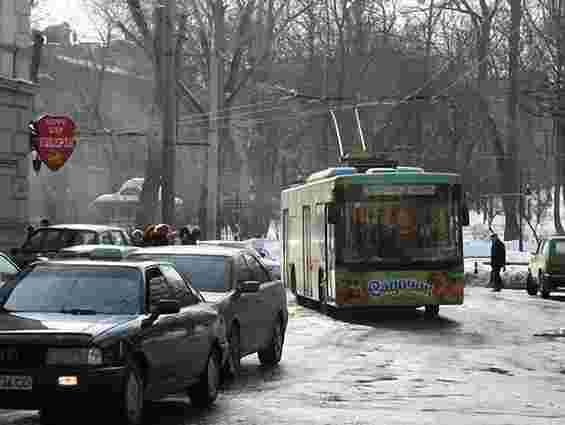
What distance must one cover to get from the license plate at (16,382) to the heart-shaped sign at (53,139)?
24954 mm

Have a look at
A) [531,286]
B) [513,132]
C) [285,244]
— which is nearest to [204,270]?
[285,244]

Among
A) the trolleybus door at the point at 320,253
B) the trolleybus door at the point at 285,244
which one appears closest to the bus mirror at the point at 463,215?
the trolleybus door at the point at 320,253

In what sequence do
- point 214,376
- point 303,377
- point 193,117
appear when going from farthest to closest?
point 193,117, point 303,377, point 214,376

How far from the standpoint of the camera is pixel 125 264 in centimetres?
1261

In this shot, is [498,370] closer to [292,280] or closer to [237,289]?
[237,289]

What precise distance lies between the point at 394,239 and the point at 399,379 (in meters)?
10.7

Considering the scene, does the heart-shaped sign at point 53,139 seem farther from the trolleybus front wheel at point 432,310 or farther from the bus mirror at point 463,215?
the bus mirror at point 463,215

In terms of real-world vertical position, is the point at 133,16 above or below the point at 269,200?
above

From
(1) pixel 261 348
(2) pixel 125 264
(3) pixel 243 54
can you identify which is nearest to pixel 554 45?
(3) pixel 243 54

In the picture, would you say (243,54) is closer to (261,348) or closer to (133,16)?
(133,16)

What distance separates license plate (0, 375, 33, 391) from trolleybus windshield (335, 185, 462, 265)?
1573 centimetres

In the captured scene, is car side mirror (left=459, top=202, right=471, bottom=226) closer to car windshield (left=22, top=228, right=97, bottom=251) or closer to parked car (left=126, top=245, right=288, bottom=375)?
car windshield (left=22, top=228, right=97, bottom=251)

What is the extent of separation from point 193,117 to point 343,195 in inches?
1529

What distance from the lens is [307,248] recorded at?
30.3 metres
